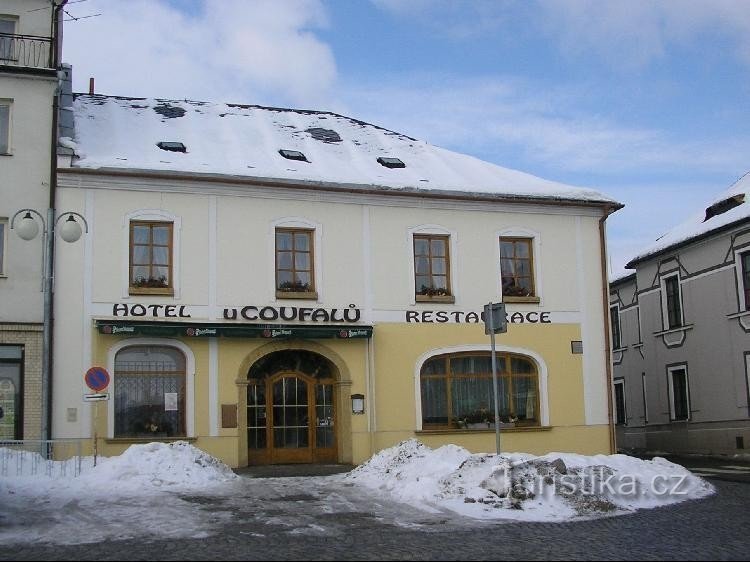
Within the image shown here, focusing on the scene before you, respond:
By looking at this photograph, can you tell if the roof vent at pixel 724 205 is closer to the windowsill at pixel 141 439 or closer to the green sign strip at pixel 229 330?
the green sign strip at pixel 229 330

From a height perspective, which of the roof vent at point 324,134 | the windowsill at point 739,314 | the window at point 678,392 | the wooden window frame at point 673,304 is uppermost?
the roof vent at point 324,134

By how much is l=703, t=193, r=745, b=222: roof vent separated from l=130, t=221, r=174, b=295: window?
18049 millimetres

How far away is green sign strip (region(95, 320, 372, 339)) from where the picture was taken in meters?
19.8

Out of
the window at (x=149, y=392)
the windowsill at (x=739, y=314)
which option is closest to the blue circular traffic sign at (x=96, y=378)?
the window at (x=149, y=392)

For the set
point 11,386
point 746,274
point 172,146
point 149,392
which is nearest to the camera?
point 11,386

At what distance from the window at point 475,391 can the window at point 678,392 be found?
1015 centimetres

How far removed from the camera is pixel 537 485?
13453 mm

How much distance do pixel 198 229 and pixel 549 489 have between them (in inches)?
422

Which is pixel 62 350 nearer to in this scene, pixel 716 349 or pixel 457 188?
pixel 457 188

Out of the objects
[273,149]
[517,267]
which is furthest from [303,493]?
[273,149]

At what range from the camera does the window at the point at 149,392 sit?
20188mm

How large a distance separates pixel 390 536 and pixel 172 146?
543 inches

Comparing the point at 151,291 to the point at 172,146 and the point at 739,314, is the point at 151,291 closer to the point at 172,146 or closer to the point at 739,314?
the point at 172,146

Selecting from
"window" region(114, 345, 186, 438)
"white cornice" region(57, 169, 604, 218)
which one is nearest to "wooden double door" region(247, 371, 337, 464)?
"window" region(114, 345, 186, 438)
